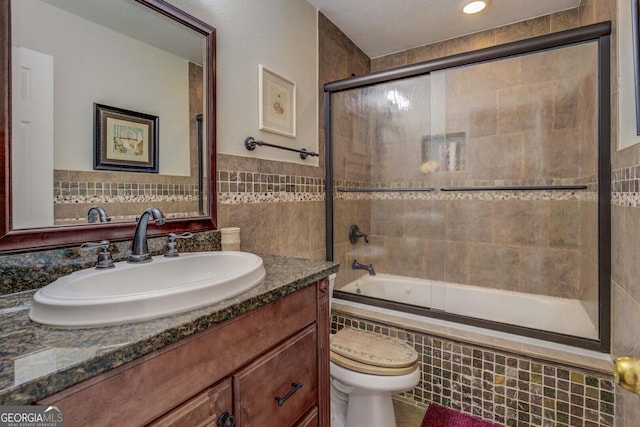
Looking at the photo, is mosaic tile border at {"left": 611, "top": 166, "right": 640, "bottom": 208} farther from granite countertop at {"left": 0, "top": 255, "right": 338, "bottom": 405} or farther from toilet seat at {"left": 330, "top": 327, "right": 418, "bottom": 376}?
granite countertop at {"left": 0, "top": 255, "right": 338, "bottom": 405}

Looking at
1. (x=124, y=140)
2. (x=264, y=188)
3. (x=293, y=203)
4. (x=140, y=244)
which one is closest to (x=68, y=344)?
(x=140, y=244)

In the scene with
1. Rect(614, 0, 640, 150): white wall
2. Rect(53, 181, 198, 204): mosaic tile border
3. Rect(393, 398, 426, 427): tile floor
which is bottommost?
Rect(393, 398, 426, 427): tile floor

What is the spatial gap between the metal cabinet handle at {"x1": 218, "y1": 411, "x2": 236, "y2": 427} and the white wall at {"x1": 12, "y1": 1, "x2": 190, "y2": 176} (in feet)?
2.79

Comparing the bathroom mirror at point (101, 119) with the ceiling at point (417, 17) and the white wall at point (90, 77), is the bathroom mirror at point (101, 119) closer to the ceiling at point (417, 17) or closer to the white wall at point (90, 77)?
the white wall at point (90, 77)

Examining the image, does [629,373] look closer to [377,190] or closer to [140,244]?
[140,244]

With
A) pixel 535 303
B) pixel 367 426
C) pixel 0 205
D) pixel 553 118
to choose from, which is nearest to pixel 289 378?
pixel 367 426

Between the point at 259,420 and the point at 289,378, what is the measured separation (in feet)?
0.46

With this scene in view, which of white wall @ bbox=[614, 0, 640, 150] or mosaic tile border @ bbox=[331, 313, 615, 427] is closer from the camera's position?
white wall @ bbox=[614, 0, 640, 150]

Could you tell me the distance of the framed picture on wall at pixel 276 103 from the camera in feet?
5.41

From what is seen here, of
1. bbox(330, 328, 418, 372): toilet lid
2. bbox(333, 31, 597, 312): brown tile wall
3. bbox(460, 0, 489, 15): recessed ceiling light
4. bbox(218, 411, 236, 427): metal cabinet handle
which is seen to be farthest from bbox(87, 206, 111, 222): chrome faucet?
bbox(460, 0, 489, 15): recessed ceiling light

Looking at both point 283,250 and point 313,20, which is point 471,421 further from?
point 313,20

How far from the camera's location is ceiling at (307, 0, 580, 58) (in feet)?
6.86

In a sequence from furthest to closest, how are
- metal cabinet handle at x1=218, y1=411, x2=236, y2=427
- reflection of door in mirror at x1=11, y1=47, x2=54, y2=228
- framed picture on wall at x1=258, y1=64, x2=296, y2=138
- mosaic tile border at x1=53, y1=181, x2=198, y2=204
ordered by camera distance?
1. framed picture on wall at x1=258, y1=64, x2=296, y2=138
2. mosaic tile border at x1=53, y1=181, x2=198, y2=204
3. reflection of door in mirror at x1=11, y1=47, x2=54, y2=228
4. metal cabinet handle at x1=218, y1=411, x2=236, y2=427

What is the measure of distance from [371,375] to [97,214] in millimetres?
1248
